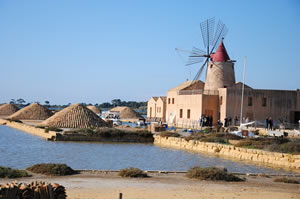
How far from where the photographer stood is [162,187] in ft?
24.3

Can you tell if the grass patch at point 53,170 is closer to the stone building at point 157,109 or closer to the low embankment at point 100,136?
the low embankment at point 100,136

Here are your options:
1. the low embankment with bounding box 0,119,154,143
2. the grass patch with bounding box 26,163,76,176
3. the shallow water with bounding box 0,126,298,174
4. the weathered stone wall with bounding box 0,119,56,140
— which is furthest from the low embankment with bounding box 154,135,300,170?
the grass patch with bounding box 26,163,76,176

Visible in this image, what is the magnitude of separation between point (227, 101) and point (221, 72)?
8.84ft

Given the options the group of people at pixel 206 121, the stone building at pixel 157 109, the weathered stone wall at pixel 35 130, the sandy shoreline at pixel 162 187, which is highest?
the stone building at pixel 157 109

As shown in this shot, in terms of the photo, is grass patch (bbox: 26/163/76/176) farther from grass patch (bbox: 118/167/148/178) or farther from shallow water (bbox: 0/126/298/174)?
shallow water (bbox: 0/126/298/174)

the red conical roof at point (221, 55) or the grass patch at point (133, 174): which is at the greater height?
the red conical roof at point (221, 55)

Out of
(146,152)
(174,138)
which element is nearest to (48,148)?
(146,152)

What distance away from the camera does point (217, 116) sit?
25.3 meters

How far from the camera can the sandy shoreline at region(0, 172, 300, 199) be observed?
6.72 meters

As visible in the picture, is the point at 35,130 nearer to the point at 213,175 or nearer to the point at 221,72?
the point at 221,72

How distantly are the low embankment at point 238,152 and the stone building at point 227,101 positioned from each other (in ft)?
22.6

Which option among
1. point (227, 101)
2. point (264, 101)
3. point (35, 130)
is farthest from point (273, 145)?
point (35, 130)

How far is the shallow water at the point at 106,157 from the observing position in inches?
450

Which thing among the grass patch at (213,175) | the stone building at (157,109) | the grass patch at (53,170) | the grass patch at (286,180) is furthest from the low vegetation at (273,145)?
the stone building at (157,109)
